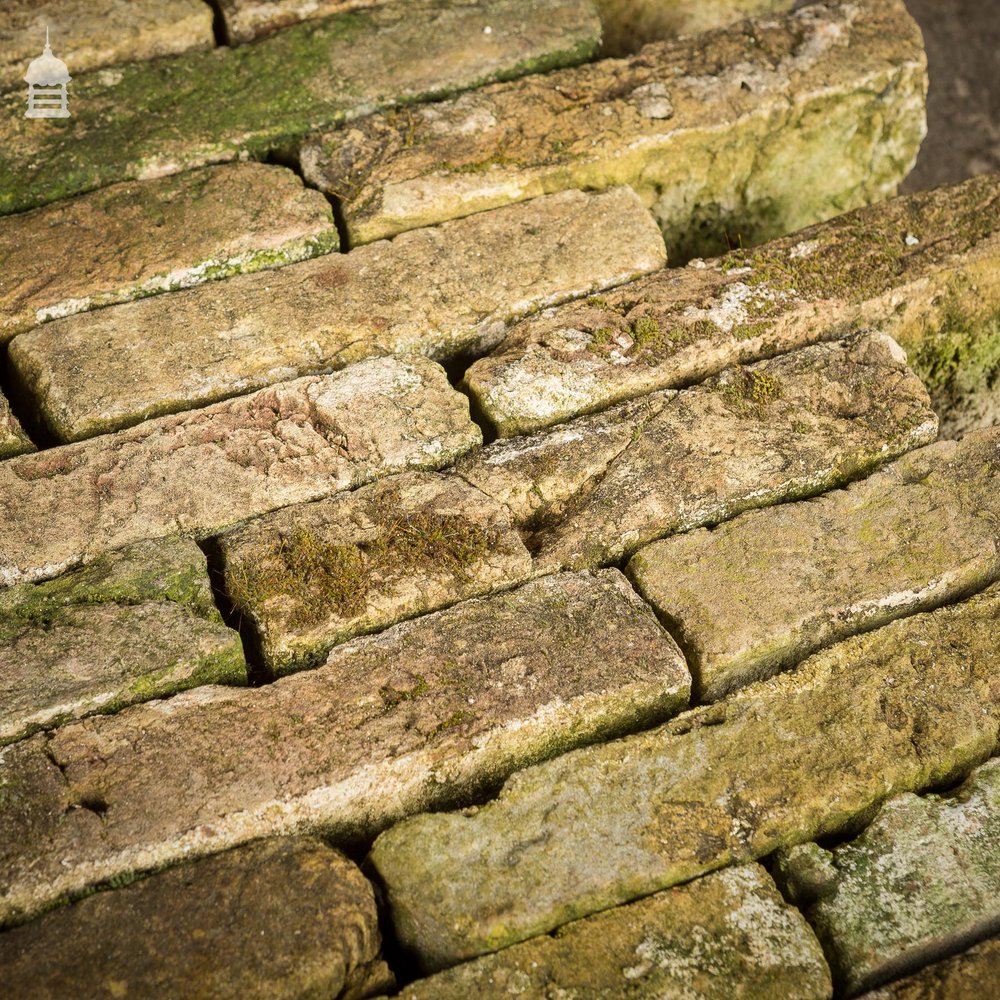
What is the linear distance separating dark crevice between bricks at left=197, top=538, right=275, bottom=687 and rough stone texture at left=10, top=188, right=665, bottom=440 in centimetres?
56

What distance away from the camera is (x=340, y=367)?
3.49 metres

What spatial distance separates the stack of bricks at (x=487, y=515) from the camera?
2.46m

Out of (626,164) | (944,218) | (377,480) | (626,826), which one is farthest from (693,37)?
(626,826)

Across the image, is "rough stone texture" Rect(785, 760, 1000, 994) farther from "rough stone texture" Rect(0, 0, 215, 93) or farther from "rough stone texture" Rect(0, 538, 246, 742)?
"rough stone texture" Rect(0, 0, 215, 93)

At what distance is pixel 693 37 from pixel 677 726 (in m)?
3.11

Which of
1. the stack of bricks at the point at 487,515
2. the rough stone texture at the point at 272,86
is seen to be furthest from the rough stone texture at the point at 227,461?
the rough stone texture at the point at 272,86

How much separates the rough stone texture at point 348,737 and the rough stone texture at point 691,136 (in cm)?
174

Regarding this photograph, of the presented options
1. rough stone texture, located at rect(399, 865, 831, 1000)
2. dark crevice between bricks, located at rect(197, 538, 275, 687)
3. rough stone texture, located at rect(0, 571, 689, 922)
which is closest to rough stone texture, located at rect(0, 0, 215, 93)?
dark crevice between bricks, located at rect(197, 538, 275, 687)

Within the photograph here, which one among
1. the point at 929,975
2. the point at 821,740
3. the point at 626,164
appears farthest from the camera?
the point at 626,164

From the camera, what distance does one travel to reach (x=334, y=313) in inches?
140

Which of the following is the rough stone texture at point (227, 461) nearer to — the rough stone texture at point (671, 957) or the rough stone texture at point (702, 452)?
the rough stone texture at point (702, 452)

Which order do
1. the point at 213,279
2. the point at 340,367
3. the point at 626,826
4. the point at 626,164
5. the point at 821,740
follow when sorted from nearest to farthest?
the point at 626,826 < the point at 821,740 < the point at 340,367 < the point at 213,279 < the point at 626,164

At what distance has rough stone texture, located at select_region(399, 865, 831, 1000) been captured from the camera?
7.68 feet

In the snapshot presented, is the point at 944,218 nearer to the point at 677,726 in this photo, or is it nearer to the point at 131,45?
the point at 677,726
